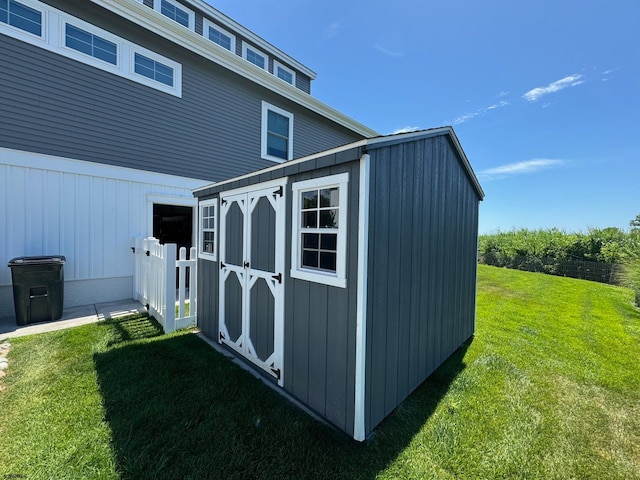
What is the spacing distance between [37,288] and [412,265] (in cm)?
621

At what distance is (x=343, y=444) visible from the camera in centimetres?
213

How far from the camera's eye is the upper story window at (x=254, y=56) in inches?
383

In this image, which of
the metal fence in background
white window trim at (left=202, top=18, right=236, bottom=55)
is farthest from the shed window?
the metal fence in background

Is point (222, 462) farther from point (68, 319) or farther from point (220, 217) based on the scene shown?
point (68, 319)

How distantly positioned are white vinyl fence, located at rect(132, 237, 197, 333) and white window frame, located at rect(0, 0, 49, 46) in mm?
4216

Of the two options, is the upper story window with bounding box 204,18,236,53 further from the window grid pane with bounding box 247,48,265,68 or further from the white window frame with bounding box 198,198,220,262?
the white window frame with bounding box 198,198,220,262

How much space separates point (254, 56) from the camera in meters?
10.0

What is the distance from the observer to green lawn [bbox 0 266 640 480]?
6.31ft

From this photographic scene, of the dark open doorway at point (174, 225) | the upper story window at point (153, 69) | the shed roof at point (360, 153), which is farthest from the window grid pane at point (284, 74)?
the shed roof at point (360, 153)

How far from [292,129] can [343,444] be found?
9.12 m

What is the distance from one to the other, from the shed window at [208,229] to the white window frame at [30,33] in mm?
4597

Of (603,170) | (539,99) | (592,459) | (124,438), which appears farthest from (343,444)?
(603,170)

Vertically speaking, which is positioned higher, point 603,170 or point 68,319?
point 603,170

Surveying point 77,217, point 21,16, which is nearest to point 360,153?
point 77,217
